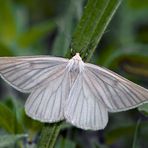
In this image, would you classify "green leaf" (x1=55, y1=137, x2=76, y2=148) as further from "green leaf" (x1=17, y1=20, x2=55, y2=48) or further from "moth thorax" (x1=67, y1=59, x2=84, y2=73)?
"green leaf" (x1=17, y1=20, x2=55, y2=48)

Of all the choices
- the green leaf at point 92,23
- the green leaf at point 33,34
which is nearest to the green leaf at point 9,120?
the green leaf at point 92,23

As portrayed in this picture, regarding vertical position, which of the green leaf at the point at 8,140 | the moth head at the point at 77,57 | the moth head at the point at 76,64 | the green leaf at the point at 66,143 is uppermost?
the moth head at the point at 77,57

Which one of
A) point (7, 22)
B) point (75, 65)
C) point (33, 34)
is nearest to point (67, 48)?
point (75, 65)

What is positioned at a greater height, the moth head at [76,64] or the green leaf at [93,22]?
the green leaf at [93,22]

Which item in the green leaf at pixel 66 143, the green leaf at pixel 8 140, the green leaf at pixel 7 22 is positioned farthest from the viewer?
the green leaf at pixel 7 22

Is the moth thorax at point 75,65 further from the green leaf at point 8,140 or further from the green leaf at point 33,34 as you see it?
the green leaf at point 33,34

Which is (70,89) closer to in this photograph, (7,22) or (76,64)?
(76,64)

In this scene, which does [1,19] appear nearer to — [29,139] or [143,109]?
[29,139]
